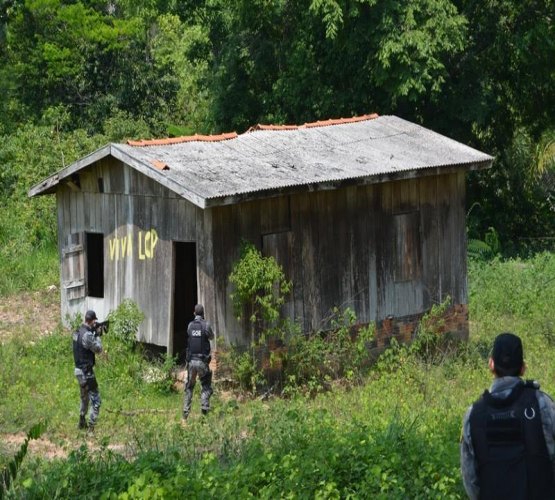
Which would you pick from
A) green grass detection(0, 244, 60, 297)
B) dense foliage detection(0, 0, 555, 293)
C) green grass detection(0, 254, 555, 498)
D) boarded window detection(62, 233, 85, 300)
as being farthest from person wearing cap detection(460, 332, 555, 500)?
dense foliage detection(0, 0, 555, 293)

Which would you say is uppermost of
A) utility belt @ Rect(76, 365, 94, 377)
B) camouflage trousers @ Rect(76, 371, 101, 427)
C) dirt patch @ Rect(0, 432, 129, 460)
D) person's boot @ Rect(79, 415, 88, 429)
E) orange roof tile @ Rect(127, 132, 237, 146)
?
orange roof tile @ Rect(127, 132, 237, 146)

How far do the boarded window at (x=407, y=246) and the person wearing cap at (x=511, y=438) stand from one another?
10502 mm

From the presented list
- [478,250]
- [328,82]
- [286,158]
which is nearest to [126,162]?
[286,158]

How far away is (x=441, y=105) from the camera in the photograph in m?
24.3

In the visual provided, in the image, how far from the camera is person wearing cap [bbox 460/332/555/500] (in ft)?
19.9

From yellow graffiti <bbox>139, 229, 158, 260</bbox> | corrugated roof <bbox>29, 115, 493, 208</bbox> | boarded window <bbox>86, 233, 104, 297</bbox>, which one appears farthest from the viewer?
boarded window <bbox>86, 233, 104, 297</bbox>

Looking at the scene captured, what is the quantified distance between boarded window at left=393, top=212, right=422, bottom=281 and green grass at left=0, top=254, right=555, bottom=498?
4.07 ft

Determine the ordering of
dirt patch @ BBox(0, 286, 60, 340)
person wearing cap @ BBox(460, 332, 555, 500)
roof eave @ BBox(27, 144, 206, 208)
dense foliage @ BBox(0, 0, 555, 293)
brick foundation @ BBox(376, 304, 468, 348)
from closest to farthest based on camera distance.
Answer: person wearing cap @ BBox(460, 332, 555, 500) → roof eave @ BBox(27, 144, 206, 208) → brick foundation @ BBox(376, 304, 468, 348) → dirt patch @ BBox(0, 286, 60, 340) → dense foliage @ BBox(0, 0, 555, 293)

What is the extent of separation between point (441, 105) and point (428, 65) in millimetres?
2212

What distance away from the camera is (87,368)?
13.2m

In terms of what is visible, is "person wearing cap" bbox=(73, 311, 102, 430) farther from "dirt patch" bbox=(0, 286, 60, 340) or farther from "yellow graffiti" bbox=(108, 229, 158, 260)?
"dirt patch" bbox=(0, 286, 60, 340)

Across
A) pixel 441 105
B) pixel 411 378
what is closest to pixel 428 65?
pixel 441 105

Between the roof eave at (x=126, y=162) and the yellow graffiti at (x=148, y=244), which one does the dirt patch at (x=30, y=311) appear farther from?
the yellow graffiti at (x=148, y=244)

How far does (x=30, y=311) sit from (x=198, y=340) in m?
5.56
